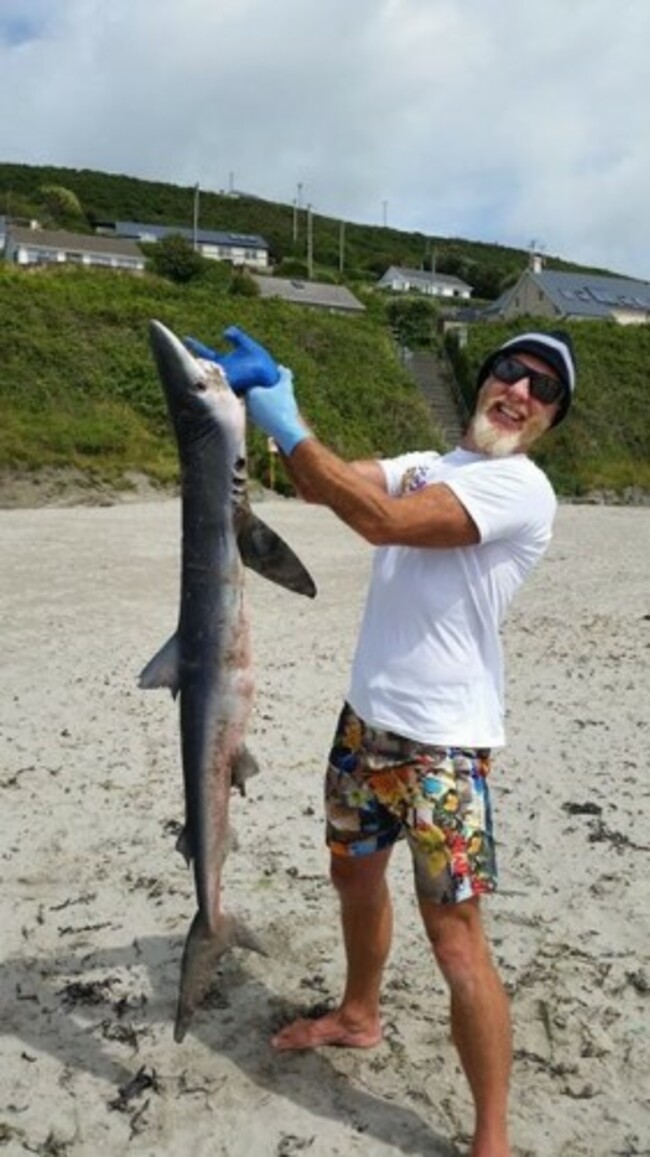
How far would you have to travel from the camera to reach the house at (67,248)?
76500 mm

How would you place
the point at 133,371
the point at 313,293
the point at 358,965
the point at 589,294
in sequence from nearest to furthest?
the point at 358,965, the point at 133,371, the point at 313,293, the point at 589,294

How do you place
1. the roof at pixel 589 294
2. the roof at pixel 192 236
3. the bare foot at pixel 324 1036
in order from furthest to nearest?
the roof at pixel 192 236, the roof at pixel 589 294, the bare foot at pixel 324 1036

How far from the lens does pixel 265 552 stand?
309 cm

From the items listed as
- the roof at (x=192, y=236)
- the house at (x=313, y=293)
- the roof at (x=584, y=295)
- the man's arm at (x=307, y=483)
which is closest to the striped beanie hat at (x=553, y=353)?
the man's arm at (x=307, y=483)

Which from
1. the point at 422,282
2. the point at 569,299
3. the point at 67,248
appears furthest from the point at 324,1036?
the point at 422,282

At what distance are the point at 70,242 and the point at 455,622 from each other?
8351 cm

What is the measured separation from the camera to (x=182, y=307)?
33.1m

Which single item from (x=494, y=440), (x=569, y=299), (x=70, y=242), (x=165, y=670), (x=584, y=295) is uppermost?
(x=70, y=242)

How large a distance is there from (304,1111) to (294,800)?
2.72 meters

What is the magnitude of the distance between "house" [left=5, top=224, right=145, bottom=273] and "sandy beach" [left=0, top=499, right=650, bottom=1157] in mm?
72805

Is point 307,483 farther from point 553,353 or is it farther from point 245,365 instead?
point 553,353

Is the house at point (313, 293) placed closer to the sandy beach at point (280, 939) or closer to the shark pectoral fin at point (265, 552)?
the sandy beach at point (280, 939)

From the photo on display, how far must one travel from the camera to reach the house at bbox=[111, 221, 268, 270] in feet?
314

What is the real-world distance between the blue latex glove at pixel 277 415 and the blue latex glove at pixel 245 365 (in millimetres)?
27
